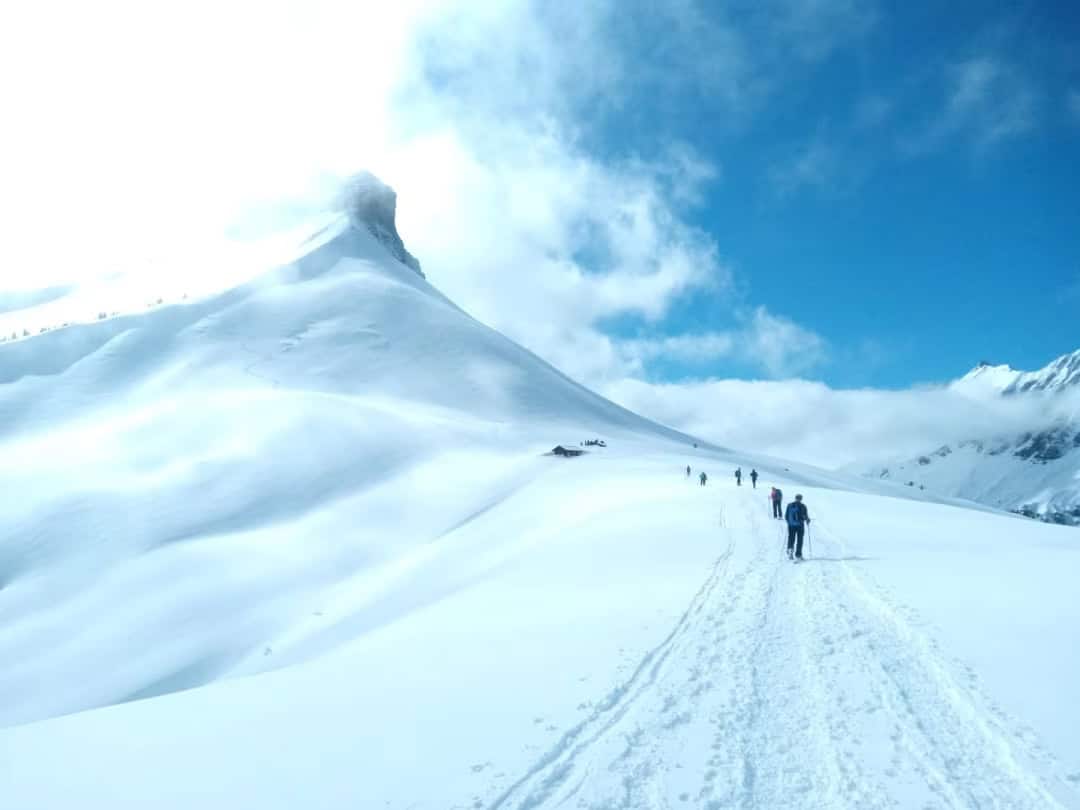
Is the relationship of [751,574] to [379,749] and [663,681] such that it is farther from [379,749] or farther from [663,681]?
[379,749]

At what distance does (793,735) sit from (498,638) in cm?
544

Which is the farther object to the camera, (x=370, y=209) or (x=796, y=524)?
(x=370, y=209)

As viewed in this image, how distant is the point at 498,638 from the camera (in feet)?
36.4

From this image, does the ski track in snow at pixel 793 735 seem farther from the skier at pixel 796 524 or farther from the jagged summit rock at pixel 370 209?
the jagged summit rock at pixel 370 209

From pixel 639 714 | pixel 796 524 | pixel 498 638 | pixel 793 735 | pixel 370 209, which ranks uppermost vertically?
pixel 370 209

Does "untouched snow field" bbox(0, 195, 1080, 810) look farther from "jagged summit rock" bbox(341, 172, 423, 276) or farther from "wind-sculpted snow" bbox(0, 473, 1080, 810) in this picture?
"jagged summit rock" bbox(341, 172, 423, 276)

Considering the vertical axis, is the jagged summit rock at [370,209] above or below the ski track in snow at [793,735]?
above

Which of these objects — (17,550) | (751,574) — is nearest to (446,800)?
(751,574)

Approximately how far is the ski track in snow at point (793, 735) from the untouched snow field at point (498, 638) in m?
0.04

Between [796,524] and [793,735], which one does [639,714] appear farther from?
[796,524]

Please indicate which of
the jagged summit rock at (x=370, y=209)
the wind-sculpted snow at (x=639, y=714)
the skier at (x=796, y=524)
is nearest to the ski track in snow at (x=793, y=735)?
the wind-sculpted snow at (x=639, y=714)

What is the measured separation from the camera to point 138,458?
61500 millimetres

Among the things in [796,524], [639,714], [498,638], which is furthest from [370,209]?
[639,714]

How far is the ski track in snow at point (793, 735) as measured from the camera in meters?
5.72
